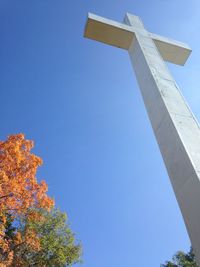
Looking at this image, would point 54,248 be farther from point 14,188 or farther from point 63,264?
point 14,188

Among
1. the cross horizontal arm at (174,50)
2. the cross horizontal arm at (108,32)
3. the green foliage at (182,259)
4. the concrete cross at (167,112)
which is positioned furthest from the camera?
the green foliage at (182,259)

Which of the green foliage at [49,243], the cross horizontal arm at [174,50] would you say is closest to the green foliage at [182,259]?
the green foliage at [49,243]

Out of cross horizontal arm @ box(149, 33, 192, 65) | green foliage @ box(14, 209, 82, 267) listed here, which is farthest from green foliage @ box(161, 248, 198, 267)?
cross horizontal arm @ box(149, 33, 192, 65)

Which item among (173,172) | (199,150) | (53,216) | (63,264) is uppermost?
(199,150)

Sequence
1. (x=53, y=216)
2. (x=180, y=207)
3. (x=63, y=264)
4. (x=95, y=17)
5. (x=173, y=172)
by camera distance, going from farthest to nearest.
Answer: (x=53, y=216) < (x=63, y=264) < (x=95, y=17) < (x=173, y=172) < (x=180, y=207)

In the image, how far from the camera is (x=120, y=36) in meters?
5.21

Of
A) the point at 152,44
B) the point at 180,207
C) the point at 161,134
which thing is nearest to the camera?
the point at 180,207

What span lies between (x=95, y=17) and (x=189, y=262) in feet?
97.5

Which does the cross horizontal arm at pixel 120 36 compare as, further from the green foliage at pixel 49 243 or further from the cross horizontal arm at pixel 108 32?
the green foliage at pixel 49 243

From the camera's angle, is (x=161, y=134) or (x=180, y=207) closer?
(x=180, y=207)

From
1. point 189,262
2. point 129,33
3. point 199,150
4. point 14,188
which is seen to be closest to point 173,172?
point 199,150

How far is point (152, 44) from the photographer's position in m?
4.88

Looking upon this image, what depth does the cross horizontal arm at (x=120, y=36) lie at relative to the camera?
521 cm

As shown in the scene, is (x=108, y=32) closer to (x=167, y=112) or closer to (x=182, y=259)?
(x=167, y=112)
